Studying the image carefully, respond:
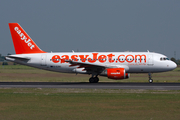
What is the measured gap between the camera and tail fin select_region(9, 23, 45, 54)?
125 ft

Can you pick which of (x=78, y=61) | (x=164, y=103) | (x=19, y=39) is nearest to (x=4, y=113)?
(x=164, y=103)

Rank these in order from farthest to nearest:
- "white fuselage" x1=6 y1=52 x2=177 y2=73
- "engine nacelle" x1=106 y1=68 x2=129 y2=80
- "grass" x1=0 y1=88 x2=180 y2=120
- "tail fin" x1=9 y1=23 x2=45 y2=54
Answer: "tail fin" x1=9 y1=23 x2=45 y2=54 → "white fuselage" x1=6 y1=52 x2=177 y2=73 → "engine nacelle" x1=106 y1=68 x2=129 y2=80 → "grass" x1=0 y1=88 x2=180 y2=120

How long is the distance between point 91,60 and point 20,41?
10489mm

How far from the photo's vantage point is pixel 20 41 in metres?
38.0

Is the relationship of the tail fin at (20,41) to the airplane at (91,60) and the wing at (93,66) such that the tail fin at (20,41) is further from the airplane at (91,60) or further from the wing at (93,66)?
the wing at (93,66)

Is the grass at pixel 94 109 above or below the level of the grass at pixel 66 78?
below

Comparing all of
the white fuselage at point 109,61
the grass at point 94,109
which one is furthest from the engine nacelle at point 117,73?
the grass at point 94,109

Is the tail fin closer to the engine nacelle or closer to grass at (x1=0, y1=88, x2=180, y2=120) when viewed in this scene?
the engine nacelle

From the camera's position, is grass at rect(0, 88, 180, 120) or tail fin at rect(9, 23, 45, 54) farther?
tail fin at rect(9, 23, 45, 54)

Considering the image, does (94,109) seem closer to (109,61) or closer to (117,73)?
(117,73)

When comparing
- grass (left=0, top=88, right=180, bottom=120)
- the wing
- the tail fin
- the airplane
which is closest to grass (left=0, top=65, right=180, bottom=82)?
the airplane

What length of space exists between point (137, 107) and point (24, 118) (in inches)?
245

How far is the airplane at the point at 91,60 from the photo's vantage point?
34312mm

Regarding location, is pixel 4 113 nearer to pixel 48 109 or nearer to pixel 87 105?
pixel 48 109
